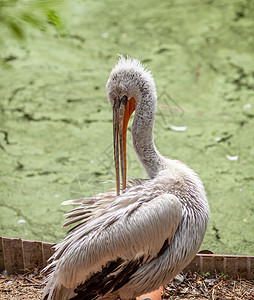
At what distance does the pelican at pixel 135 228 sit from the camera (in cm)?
187

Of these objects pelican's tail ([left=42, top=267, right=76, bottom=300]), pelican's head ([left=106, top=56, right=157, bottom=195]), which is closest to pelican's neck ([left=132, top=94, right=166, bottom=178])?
pelican's head ([left=106, top=56, right=157, bottom=195])

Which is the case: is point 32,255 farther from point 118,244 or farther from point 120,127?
point 120,127

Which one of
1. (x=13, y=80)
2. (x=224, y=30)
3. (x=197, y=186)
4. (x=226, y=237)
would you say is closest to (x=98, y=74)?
(x=13, y=80)

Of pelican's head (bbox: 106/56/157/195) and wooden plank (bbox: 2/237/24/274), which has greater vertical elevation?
pelican's head (bbox: 106/56/157/195)

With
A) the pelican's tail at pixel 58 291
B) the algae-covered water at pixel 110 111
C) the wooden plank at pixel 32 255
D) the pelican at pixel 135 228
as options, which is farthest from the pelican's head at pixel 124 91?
the algae-covered water at pixel 110 111

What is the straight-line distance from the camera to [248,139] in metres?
3.68

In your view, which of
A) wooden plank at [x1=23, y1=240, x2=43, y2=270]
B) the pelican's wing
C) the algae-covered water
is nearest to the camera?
the pelican's wing

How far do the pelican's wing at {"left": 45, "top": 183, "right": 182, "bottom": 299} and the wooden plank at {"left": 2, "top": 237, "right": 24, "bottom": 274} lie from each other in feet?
2.05

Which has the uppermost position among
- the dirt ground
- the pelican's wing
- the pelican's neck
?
the pelican's neck

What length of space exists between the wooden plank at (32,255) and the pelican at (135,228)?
1.58 ft

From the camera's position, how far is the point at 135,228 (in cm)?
186

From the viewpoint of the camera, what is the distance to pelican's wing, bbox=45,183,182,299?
73.3 inches

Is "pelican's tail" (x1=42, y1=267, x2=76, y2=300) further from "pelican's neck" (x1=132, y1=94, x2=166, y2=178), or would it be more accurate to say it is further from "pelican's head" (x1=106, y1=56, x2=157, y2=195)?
"pelican's neck" (x1=132, y1=94, x2=166, y2=178)

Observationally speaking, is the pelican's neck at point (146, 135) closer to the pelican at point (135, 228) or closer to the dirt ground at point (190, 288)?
the pelican at point (135, 228)
